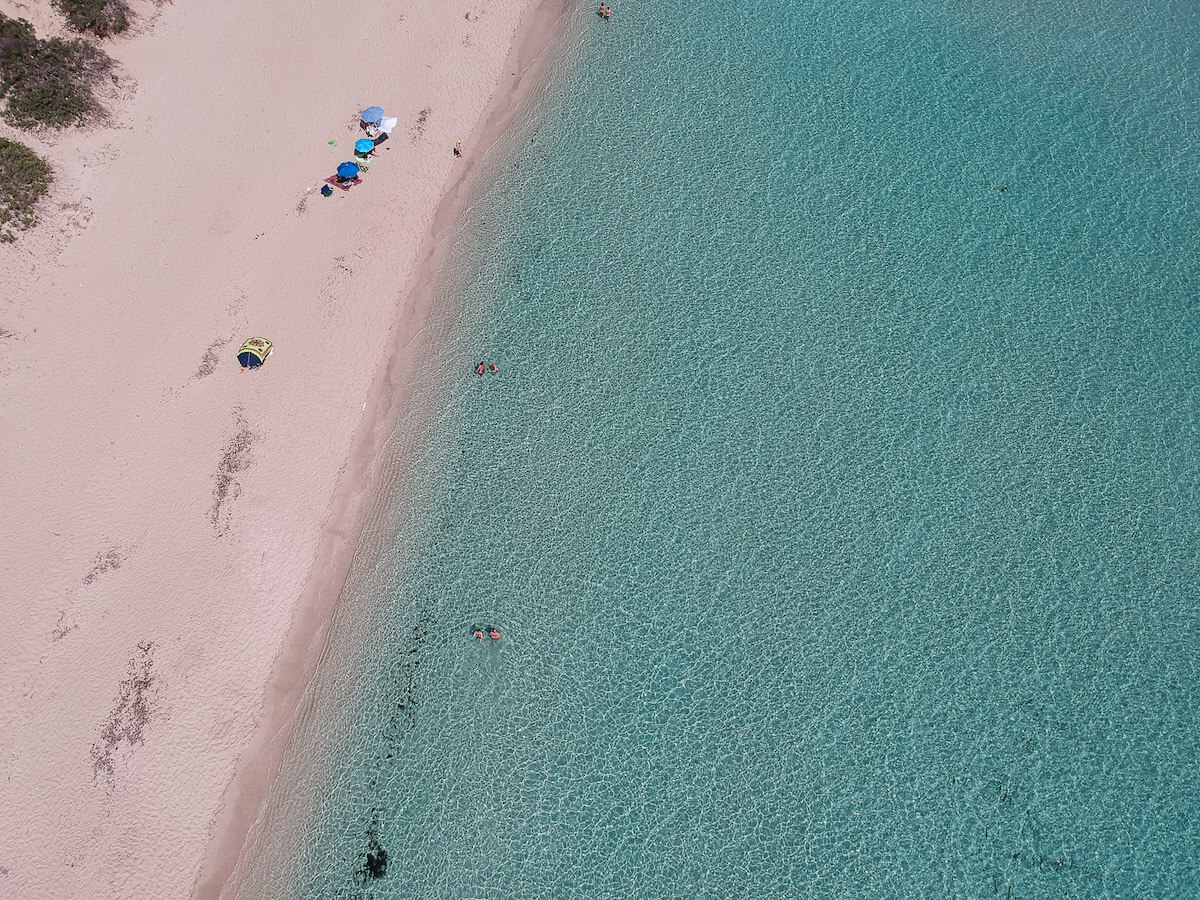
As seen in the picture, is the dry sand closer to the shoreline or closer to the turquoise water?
the shoreline

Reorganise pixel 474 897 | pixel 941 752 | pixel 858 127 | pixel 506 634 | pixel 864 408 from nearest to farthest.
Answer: pixel 474 897, pixel 941 752, pixel 506 634, pixel 864 408, pixel 858 127

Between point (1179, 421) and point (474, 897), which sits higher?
point (1179, 421)

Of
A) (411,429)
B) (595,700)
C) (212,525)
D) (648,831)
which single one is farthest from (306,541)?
(648,831)

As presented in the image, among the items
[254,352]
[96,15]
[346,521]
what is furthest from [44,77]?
[346,521]

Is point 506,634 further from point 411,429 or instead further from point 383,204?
point 383,204

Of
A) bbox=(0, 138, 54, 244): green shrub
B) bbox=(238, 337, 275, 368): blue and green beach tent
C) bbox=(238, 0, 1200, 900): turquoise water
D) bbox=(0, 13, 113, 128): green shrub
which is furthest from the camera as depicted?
bbox=(0, 13, 113, 128): green shrub

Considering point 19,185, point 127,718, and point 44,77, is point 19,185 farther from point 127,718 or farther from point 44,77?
point 127,718

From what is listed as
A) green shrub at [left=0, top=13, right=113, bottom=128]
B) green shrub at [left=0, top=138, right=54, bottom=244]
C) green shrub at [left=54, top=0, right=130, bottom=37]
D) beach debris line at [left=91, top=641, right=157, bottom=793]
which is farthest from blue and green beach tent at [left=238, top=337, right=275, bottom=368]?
green shrub at [left=54, top=0, right=130, bottom=37]
